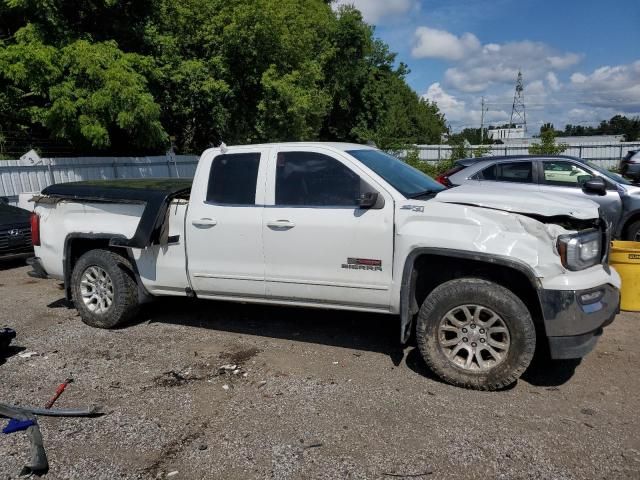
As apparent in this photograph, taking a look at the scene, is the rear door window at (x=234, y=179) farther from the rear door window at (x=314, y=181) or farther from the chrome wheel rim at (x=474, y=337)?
the chrome wheel rim at (x=474, y=337)

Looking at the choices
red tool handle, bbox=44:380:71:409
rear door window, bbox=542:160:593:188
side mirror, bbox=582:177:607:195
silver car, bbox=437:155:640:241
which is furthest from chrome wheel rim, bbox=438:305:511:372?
rear door window, bbox=542:160:593:188

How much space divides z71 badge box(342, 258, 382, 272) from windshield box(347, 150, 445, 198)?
619 mm

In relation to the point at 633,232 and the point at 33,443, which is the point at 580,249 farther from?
the point at 633,232

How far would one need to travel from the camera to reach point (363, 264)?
4.56 metres

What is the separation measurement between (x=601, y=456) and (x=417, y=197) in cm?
230

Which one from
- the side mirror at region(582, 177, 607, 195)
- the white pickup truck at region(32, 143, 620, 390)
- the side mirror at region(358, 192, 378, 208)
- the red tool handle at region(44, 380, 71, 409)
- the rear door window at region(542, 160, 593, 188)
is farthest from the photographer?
the rear door window at region(542, 160, 593, 188)

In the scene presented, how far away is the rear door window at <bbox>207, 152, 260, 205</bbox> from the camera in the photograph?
513cm

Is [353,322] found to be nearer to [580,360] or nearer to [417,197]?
[417,197]

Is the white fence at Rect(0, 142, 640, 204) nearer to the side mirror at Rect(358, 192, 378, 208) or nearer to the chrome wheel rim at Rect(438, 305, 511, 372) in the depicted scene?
the side mirror at Rect(358, 192, 378, 208)

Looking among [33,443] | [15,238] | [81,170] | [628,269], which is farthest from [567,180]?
[81,170]

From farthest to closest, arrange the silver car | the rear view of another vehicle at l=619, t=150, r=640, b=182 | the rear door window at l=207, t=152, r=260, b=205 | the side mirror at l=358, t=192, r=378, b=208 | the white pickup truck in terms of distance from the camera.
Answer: the rear view of another vehicle at l=619, t=150, r=640, b=182 < the silver car < the rear door window at l=207, t=152, r=260, b=205 < the side mirror at l=358, t=192, r=378, b=208 < the white pickup truck

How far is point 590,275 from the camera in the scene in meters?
4.04

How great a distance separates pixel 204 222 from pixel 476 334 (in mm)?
2652

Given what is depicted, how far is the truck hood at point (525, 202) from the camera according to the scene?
4.15 metres
